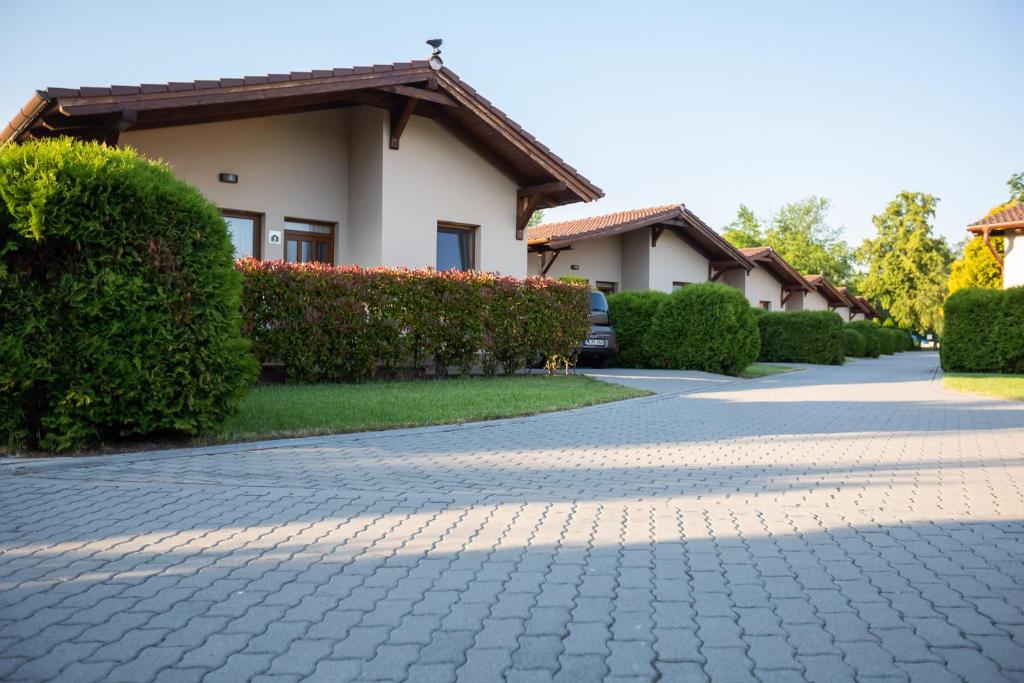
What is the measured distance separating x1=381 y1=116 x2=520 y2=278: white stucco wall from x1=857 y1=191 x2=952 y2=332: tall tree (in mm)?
50535

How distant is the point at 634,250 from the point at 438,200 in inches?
514

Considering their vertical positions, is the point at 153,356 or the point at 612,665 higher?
the point at 153,356

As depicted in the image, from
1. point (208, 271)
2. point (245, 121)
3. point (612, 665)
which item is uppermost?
point (245, 121)

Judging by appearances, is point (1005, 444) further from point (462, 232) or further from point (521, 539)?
point (462, 232)

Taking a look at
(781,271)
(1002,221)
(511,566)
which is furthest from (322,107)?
(781,271)

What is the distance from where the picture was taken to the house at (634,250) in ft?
85.5

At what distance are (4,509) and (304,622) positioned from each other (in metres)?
2.91

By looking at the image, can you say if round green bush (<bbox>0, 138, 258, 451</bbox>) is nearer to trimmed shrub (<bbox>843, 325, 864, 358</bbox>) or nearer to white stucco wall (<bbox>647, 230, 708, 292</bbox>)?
white stucco wall (<bbox>647, 230, 708, 292</bbox>)

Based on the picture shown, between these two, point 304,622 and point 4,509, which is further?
point 4,509

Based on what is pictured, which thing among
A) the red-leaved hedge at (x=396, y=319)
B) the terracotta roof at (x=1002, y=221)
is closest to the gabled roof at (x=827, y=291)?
the terracotta roof at (x=1002, y=221)

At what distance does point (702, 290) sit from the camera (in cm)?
1864

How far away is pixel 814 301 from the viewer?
140 ft

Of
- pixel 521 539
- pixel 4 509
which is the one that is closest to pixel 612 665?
pixel 521 539

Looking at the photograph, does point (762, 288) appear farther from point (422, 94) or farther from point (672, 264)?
point (422, 94)
